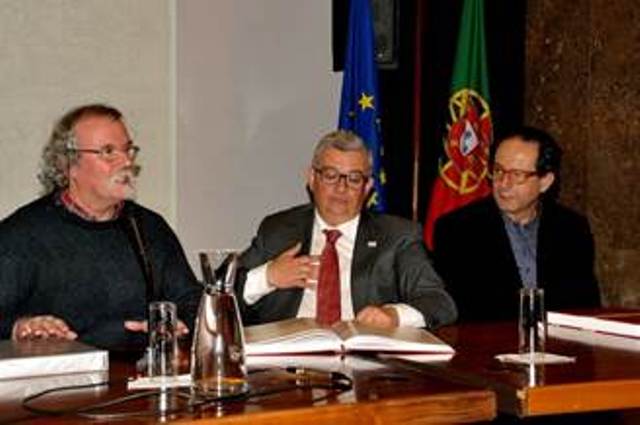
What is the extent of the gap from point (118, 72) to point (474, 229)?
1628 mm

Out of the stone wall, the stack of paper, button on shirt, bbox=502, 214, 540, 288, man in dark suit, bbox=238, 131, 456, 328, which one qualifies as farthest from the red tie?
the stone wall

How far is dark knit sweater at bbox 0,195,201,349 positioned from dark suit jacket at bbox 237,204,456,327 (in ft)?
1.22

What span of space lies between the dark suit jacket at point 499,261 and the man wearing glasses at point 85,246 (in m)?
0.98

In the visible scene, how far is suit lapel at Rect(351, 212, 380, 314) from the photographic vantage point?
3977 millimetres

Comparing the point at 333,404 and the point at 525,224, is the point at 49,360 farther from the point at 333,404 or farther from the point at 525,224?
the point at 525,224

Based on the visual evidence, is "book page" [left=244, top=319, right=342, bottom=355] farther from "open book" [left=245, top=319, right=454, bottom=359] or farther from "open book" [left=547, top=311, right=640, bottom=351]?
"open book" [left=547, top=311, right=640, bottom=351]

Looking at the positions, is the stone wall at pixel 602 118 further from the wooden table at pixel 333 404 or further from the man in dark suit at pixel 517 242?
the wooden table at pixel 333 404

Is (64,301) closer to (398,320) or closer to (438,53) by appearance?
(398,320)

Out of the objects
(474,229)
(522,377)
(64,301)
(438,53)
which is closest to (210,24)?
(438,53)

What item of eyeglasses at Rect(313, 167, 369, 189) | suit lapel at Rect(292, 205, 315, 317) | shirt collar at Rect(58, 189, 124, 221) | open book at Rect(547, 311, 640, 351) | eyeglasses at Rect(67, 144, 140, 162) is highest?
eyeglasses at Rect(67, 144, 140, 162)

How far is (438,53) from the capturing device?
5.52 metres

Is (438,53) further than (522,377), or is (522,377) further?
(438,53)

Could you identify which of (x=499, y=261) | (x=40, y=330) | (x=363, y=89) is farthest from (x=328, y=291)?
(x=363, y=89)

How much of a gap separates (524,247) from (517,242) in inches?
1.3
